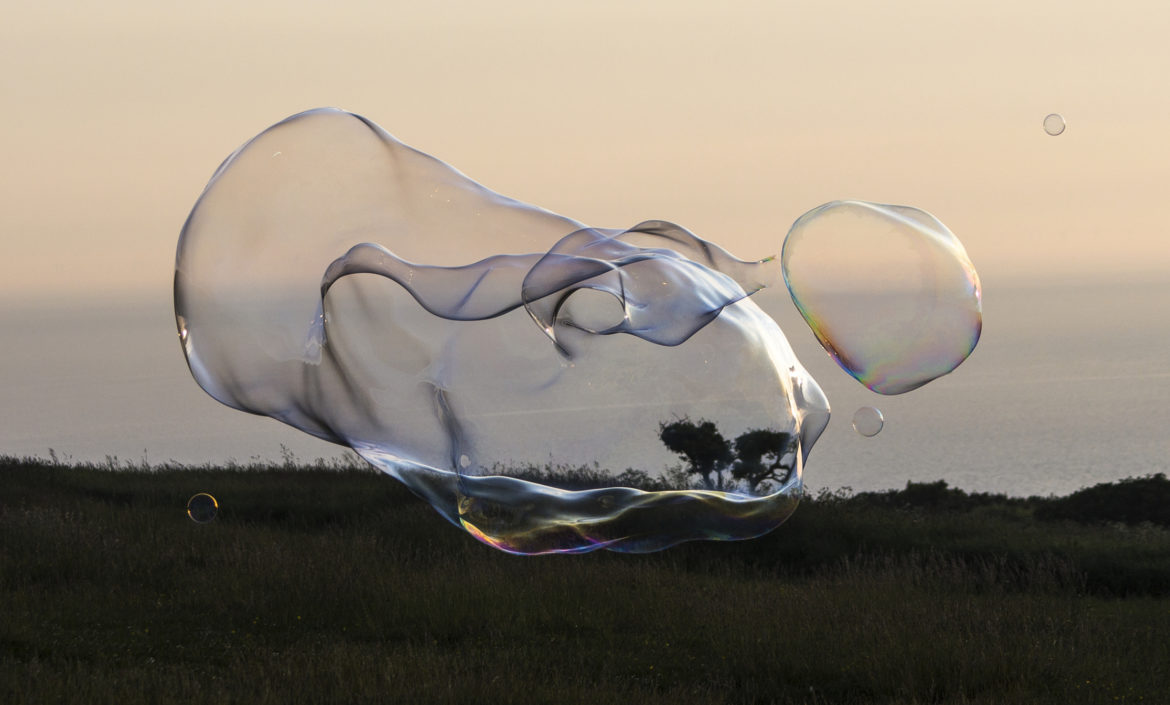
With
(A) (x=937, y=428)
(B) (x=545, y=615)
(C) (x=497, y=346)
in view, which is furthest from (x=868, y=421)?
(A) (x=937, y=428)

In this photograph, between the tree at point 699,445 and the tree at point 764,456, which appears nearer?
the tree at point 699,445

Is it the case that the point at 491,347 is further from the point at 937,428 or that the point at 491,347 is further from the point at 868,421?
the point at 937,428

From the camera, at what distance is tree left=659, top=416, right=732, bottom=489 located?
5.71 metres

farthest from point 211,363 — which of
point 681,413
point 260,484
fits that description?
point 260,484

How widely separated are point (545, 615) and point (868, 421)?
379cm

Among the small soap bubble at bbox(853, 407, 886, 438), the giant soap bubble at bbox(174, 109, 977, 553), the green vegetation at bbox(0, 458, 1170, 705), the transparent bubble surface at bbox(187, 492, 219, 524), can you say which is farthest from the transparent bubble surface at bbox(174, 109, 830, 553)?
the transparent bubble surface at bbox(187, 492, 219, 524)

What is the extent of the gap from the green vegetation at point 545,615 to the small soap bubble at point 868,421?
192cm

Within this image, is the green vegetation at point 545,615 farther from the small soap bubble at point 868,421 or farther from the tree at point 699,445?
the tree at point 699,445

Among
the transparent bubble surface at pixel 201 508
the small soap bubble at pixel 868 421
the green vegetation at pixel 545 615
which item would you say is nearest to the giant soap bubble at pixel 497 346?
the small soap bubble at pixel 868 421

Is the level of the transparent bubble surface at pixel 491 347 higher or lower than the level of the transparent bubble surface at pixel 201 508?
higher

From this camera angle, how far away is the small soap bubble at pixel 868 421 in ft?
24.8

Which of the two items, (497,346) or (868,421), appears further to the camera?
(868,421)

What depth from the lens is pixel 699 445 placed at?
5.83 metres

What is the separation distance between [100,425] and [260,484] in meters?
114
